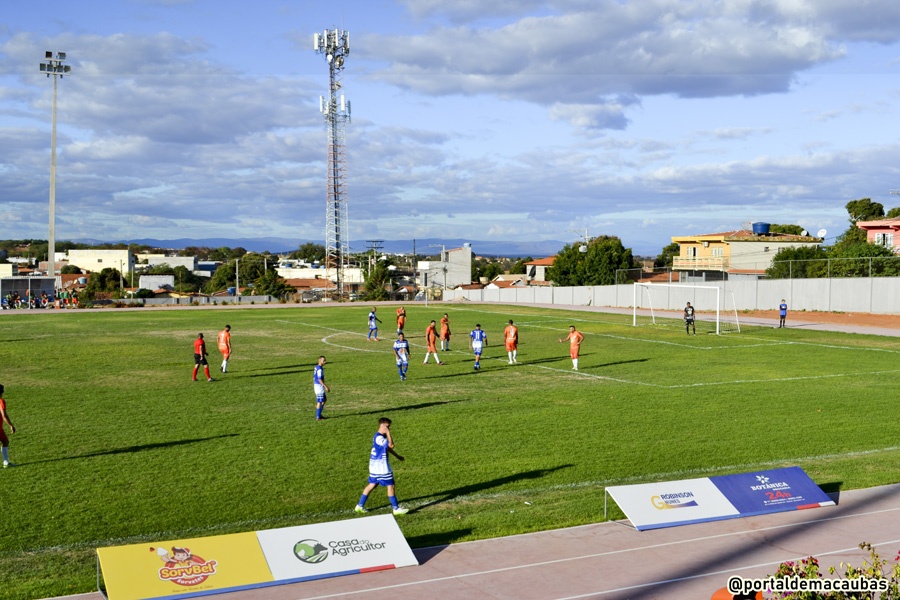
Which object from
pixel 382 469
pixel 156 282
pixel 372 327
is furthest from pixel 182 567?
pixel 156 282

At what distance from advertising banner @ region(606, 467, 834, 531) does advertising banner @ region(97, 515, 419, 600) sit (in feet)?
11.7

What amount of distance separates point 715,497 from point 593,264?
322 feet

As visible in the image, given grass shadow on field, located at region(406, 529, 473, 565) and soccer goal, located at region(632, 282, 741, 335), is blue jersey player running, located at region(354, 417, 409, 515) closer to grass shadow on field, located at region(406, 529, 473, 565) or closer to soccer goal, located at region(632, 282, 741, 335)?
grass shadow on field, located at region(406, 529, 473, 565)

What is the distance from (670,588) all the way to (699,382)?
63.5 ft

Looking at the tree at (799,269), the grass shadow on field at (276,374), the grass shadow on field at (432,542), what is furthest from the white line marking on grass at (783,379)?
the tree at (799,269)

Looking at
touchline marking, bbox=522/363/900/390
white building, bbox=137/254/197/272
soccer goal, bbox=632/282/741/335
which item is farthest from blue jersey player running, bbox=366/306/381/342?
white building, bbox=137/254/197/272

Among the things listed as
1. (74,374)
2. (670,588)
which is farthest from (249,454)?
(74,374)

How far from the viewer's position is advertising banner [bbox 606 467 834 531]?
12781mm

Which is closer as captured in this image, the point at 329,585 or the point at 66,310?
the point at 329,585

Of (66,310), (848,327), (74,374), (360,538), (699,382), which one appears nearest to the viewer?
(360,538)

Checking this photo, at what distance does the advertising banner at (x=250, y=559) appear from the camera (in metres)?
9.98

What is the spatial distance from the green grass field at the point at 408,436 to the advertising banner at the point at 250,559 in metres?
0.90

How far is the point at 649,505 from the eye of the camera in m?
12.9

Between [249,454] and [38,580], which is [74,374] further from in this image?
[38,580]
